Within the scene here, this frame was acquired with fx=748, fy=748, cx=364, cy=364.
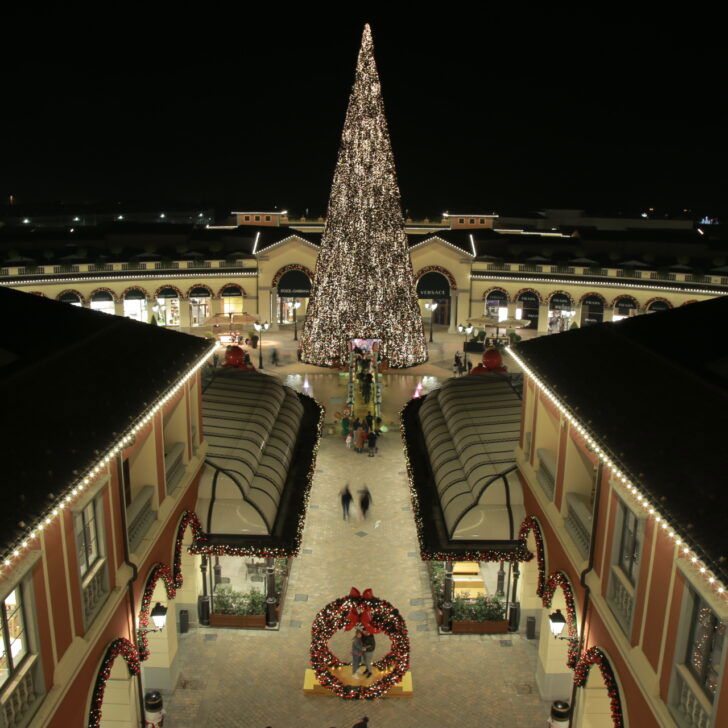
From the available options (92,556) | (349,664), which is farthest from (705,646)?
(92,556)

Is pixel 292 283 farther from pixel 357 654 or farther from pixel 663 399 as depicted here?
pixel 663 399

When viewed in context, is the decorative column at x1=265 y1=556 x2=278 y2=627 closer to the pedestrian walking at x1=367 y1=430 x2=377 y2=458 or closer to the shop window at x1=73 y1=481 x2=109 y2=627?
the shop window at x1=73 y1=481 x2=109 y2=627

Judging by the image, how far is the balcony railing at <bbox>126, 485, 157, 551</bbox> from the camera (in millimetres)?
13940

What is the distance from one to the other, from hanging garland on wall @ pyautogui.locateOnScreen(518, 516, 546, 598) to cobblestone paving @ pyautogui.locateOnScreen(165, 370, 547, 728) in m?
2.30

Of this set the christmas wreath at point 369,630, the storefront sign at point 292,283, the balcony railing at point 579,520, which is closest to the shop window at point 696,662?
the balcony railing at point 579,520

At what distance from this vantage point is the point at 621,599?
11656 millimetres

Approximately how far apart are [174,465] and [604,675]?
993 cm

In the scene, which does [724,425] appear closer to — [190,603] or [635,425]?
[635,425]

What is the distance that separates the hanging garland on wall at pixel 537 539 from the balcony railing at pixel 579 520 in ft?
5.24

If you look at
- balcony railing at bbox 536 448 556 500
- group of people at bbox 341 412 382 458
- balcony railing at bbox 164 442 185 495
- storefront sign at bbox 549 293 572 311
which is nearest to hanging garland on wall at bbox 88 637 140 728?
balcony railing at bbox 164 442 185 495

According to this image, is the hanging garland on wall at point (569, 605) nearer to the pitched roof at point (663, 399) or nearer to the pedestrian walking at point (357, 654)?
the pitched roof at point (663, 399)

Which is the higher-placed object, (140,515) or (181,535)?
(140,515)

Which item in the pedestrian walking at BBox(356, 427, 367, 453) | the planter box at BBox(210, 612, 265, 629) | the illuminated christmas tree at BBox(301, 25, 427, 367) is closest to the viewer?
the planter box at BBox(210, 612, 265, 629)

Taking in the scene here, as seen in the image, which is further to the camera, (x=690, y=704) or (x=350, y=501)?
(x=350, y=501)
